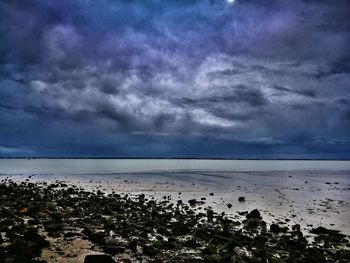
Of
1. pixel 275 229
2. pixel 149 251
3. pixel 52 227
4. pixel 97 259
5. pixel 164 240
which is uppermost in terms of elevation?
pixel 97 259

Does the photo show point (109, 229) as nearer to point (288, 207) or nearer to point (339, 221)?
point (339, 221)

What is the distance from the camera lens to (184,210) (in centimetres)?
2703

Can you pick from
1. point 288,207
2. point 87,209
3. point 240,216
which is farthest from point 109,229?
point 288,207

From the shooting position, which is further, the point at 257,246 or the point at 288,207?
the point at 288,207

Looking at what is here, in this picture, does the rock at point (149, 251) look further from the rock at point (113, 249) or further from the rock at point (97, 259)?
the rock at point (97, 259)

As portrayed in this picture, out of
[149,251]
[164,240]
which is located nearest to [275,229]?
[164,240]

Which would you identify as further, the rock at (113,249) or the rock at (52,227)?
the rock at (52,227)

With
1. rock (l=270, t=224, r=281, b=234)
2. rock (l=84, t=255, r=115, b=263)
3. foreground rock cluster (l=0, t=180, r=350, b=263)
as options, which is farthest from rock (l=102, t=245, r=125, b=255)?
rock (l=270, t=224, r=281, b=234)

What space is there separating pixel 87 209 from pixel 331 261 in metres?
18.2

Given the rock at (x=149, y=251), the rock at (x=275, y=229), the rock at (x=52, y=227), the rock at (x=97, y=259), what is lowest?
the rock at (x=275, y=229)

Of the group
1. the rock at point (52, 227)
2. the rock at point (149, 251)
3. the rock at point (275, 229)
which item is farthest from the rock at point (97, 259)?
the rock at point (275, 229)

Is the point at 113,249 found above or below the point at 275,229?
above

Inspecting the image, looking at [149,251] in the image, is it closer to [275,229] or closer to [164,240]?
[164,240]

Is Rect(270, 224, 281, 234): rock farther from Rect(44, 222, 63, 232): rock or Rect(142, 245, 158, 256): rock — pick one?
Rect(44, 222, 63, 232): rock
